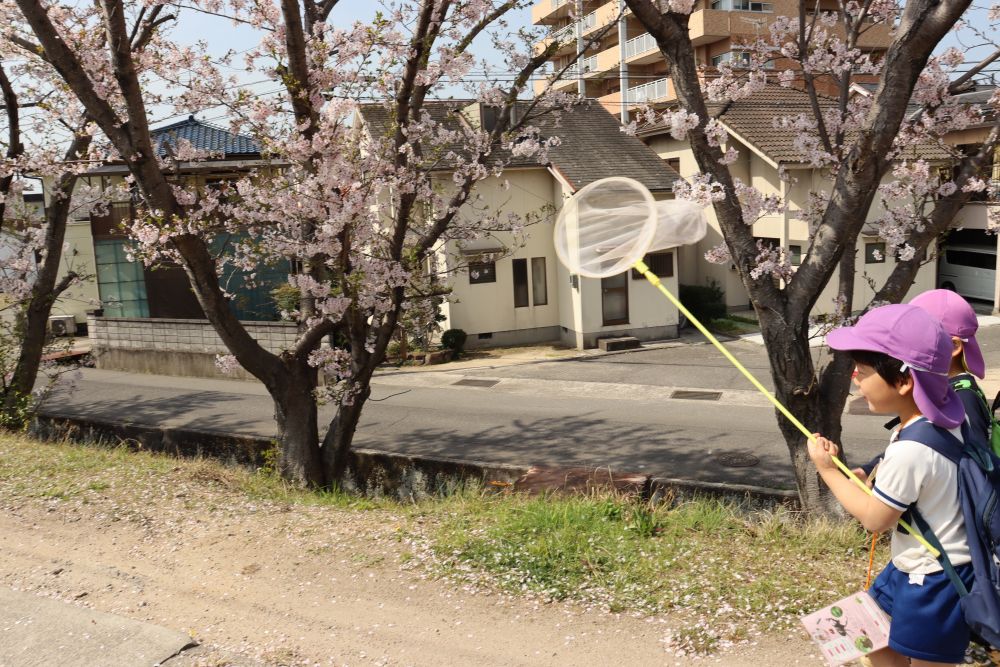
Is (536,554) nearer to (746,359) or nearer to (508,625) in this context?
(508,625)

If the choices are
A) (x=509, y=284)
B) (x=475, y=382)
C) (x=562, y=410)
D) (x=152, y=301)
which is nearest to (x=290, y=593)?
(x=562, y=410)

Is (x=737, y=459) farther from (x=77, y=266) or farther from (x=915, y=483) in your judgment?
(x=77, y=266)

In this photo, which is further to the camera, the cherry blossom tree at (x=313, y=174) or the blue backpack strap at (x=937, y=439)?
the cherry blossom tree at (x=313, y=174)

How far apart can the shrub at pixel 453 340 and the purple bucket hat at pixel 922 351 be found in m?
18.4

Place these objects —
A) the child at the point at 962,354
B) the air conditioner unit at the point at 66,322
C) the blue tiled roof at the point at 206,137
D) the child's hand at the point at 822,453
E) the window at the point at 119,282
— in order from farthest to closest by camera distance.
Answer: the air conditioner unit at the point at 66,322
the blue tiled roof at the point at 206,137
the window at the point at 119,282
the child at the point at 962,354
the child's hand at the point at 822,453

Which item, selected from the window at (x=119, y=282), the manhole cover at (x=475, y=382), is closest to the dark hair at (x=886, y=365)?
the manhole cover at (x=475, y=382)

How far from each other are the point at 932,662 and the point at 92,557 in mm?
5291

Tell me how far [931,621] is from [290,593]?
360 cm

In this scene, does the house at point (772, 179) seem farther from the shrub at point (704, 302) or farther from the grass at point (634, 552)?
the grass at point (634, 552)

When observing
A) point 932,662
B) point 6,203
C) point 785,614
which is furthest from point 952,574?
point 6,203

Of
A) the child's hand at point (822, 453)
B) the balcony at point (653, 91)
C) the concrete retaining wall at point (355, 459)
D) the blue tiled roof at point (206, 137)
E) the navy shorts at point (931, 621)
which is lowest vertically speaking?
the concrete retaining wall at point (355, 459)

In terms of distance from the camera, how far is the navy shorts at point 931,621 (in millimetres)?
2781

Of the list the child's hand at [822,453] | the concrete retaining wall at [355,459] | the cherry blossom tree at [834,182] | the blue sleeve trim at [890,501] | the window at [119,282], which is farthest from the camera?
the window at [119,282]

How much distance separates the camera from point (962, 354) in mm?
3600
